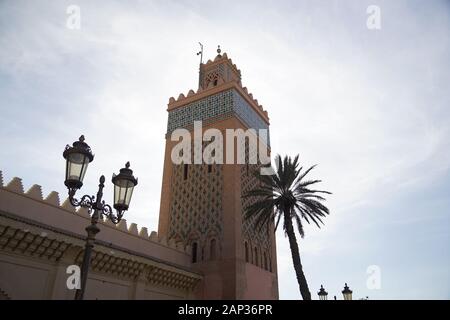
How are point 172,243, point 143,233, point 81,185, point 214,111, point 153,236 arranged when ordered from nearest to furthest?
point 81,185, point 143,233, point 153,236, point 172,243, point 214,111

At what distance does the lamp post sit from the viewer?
563 centimetres

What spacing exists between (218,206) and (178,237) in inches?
87.3

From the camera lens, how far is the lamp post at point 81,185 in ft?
18.5

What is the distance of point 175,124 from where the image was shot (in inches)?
796

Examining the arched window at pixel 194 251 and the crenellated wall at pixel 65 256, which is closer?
the crenellated wall at pixel 65 256

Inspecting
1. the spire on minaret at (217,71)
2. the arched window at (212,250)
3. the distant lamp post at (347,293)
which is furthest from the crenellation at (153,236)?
the spire on minaret at (217,71)

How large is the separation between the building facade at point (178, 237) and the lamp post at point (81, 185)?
4.61 meters

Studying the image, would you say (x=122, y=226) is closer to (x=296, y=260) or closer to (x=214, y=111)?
(x=296, y=260)

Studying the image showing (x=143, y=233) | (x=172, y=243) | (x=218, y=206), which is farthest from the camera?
(x=218, y=206)

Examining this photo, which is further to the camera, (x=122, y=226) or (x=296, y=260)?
(x=296, y=260)

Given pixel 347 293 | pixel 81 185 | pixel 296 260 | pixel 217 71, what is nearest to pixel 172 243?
pixel 296 260

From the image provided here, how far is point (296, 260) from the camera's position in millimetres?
14180

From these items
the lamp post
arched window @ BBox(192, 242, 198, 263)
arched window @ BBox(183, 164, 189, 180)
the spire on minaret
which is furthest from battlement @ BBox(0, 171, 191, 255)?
the spire on minaret

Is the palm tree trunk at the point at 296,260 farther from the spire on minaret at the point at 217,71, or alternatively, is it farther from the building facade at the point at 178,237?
the spire on minaret at the point at 217,71
